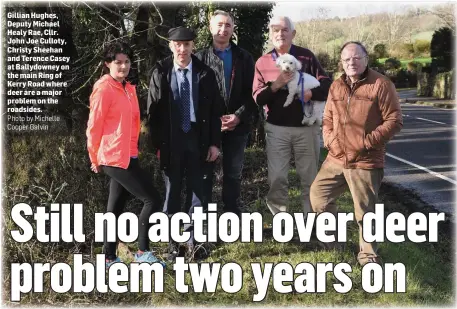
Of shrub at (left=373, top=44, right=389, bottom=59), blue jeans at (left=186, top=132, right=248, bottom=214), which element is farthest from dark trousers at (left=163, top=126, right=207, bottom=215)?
shrub at (left=373, top=44, right=389, bottom=59)

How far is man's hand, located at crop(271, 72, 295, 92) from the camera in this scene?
16.3 feet

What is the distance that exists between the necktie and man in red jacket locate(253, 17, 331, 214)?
2.11 feet

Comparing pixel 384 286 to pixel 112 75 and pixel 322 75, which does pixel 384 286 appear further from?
pixel 112 75

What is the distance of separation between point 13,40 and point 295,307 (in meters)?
3.82

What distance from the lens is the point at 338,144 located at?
15.9 ft

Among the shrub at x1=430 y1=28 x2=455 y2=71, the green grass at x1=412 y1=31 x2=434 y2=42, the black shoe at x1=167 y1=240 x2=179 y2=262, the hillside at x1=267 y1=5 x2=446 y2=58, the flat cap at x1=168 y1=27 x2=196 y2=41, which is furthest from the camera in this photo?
the green grass at x1=412 y1=31 x2=434 y2=42

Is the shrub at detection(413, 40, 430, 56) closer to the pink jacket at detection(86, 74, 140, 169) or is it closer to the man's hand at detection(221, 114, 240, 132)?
the man's hand at detection(221, 114, 240, 132)

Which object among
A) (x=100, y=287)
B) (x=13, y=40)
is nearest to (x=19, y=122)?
(x=13, y=40)

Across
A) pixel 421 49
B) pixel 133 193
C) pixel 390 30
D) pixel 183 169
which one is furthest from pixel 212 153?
pixel 390 30

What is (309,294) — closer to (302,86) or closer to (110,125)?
(302,86)

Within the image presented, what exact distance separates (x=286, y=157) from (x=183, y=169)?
1.02 meters

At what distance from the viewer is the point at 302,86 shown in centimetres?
511

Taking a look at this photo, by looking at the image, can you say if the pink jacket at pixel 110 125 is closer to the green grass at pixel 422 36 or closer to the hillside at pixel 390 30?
the hillside at pixel 390 30

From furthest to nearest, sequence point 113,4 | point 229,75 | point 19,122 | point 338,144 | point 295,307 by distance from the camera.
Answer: point 113,4
point 19,122
point 229,75
point 338,144
point 295,307
